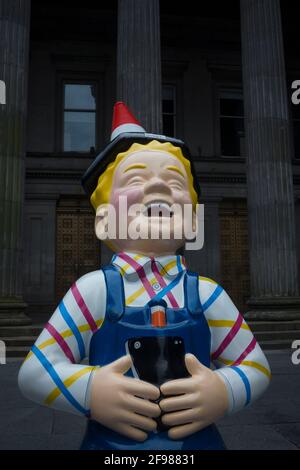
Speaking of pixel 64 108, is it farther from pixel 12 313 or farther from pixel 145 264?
pixel 145 264

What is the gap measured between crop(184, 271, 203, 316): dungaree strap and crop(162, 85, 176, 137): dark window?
542 inches

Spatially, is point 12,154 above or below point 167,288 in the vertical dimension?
above

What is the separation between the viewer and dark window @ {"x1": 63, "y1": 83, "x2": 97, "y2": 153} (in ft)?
49.5

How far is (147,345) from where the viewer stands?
6.49 feet

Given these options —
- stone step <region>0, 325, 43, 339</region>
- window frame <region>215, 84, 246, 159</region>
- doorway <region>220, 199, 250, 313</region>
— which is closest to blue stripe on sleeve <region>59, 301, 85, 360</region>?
stone step <region>0, 325, 43, 339</region>

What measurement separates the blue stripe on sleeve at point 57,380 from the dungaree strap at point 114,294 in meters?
0.33

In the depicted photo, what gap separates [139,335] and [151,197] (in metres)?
0.70

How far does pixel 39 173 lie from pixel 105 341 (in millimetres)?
12892

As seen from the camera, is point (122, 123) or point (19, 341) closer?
point (122, 123)

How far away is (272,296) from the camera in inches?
390

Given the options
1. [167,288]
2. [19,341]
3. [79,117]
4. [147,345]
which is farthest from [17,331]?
[79,117]

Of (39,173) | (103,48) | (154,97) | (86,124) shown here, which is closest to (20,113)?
(154,97)

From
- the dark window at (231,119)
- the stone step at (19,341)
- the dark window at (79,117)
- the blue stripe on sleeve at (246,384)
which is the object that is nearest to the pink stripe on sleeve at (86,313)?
the blue stripe on sleeve at (246,384)
